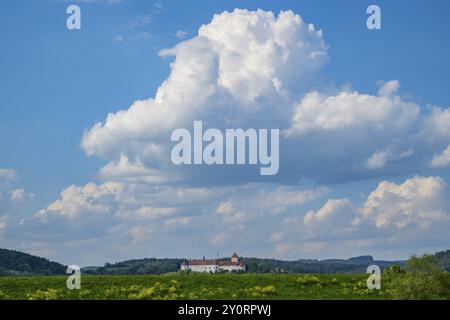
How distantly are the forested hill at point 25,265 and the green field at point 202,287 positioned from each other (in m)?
57.0

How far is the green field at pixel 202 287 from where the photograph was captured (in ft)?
211

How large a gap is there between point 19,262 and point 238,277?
2768 inches

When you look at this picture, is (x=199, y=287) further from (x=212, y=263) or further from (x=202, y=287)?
(x=212, y=263)

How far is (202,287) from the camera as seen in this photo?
68688 millimetres

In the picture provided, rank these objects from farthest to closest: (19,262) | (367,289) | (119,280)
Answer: (19,262), (119,280), (367,289)

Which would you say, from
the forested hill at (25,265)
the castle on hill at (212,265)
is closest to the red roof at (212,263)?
the castle on hill at (212,265)

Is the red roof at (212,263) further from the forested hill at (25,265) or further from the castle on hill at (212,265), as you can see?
the forested hill at (25,265)

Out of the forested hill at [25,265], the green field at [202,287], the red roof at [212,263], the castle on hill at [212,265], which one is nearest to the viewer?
the green field at [202,287]

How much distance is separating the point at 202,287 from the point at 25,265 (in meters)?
70.1

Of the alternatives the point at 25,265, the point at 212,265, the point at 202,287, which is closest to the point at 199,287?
the point at 202,287

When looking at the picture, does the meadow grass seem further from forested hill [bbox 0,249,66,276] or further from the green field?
forested hill [bbox 0,249,66,276]

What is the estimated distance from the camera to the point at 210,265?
135250 millimetres
